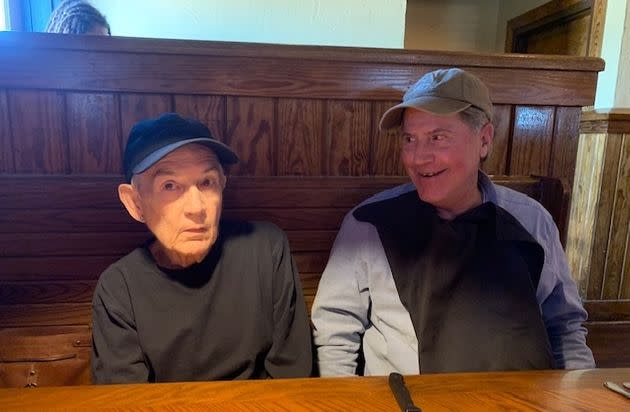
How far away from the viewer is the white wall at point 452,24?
4.58 m

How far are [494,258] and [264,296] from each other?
1.86 feet

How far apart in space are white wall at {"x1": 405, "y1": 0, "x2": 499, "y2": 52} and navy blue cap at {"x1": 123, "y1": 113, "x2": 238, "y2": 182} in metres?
4.11

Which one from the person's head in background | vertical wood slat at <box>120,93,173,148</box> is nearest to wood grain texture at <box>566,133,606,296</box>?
vertical wood slat at <box>120,93,173,148</box>

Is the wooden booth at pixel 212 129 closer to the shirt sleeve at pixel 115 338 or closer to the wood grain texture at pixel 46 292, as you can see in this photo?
the wood grain texture at pixel 46 292

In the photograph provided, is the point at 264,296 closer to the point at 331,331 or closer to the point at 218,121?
the point at 331,331

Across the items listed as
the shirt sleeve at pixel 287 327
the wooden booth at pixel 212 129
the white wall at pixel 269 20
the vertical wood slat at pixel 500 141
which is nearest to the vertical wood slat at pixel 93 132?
the wooden booth at pixel 212 129

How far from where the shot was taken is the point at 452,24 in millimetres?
4652

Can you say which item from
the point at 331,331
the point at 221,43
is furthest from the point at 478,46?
the point at 331,331

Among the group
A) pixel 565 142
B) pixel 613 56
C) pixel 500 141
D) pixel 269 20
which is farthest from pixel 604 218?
pixel 269 20

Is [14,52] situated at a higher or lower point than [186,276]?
higher

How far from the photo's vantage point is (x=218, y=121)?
1.39 meters

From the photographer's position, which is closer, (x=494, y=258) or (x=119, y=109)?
(x=494, y=258)

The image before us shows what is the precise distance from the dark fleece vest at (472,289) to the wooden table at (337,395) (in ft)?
0.82

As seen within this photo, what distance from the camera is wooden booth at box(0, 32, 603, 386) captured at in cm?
128
